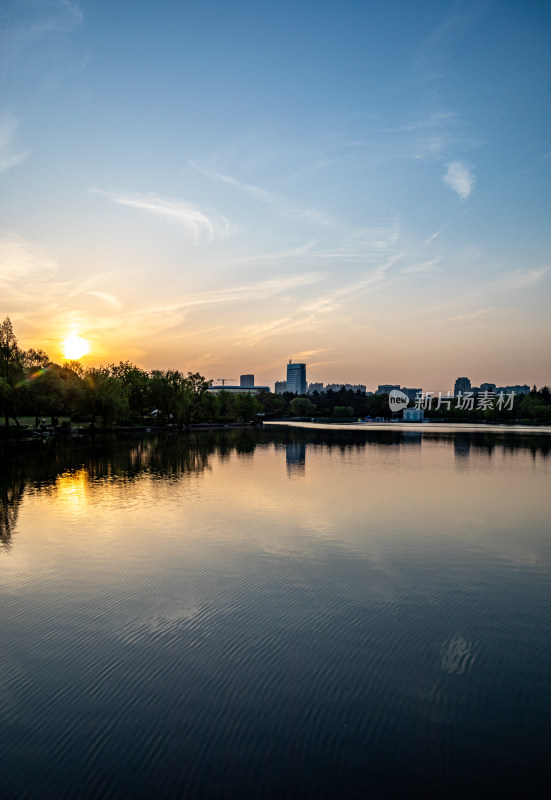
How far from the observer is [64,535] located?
16375 mm

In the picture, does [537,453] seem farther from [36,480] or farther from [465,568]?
[36,480]

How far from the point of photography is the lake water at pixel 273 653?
620 cm

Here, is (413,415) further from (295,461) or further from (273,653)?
(273,653)

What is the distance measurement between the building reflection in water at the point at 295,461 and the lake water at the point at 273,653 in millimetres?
12162

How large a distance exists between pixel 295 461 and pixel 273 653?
3106 cm

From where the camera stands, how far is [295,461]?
39.8 metres

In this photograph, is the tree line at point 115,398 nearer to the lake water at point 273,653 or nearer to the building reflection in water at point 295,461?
the building reflection in water at point 295,461

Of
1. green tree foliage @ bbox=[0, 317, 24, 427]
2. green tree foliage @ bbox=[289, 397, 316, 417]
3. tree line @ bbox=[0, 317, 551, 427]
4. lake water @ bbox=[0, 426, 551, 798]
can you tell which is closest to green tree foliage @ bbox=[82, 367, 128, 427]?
tree line @ bbox=[0, 317, 551, 427]

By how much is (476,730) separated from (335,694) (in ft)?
6.59

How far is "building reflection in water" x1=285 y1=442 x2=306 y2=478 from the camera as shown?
32312 mm

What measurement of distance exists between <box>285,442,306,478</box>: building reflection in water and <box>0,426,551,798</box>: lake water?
1216 cm

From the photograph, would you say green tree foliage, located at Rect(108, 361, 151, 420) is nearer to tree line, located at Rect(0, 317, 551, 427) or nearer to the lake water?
tree line, located at Rect(0, 317, 551, 427)

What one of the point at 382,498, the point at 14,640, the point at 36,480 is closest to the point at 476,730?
the point at 14,640

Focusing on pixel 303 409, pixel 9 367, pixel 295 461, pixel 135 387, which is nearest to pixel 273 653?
pixel 295 461
